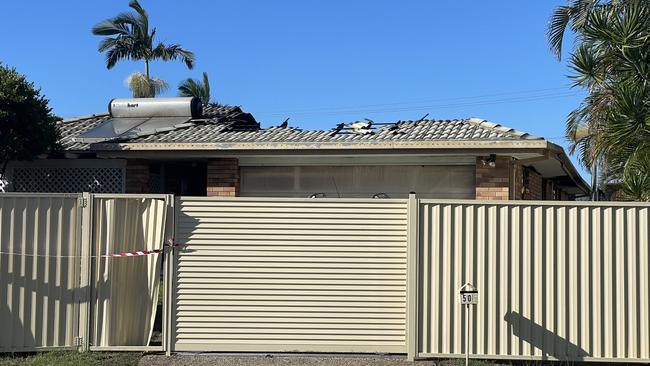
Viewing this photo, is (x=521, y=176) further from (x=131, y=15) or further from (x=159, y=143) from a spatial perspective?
(x=131, y=15)

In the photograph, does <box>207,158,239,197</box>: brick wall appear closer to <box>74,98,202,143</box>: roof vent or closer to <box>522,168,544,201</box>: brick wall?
<box>74,98,202,143</box>: roof vent

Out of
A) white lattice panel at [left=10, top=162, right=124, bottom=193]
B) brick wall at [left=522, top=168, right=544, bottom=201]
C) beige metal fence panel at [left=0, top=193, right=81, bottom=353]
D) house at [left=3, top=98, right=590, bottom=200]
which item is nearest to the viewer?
beige metal fence panel at [left=0, top=193, right=81, bottom=353]

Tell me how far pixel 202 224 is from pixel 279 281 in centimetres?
100

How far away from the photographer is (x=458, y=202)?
7.14m

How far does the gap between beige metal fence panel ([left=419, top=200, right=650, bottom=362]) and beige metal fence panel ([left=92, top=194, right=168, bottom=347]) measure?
9.25 feet

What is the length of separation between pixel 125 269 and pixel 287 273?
67.1 inches

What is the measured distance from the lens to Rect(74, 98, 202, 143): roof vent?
13898 mm

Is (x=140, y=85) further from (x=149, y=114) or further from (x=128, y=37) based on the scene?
(x=149, y=114)

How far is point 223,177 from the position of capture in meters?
12.3

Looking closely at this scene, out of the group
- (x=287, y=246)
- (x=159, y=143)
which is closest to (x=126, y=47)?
(x=159, y=143)

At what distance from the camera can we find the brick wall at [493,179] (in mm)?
11266

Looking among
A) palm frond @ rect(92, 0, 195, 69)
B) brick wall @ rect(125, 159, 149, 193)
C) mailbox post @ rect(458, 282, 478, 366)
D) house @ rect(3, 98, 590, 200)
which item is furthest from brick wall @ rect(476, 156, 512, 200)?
palm frond @ rect(92, 0, 195, 69)

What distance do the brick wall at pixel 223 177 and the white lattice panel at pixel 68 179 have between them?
165 centimetres

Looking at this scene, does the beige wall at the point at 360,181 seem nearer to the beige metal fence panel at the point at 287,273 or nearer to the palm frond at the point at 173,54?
the beige metal fence panel at the point at 287,273
